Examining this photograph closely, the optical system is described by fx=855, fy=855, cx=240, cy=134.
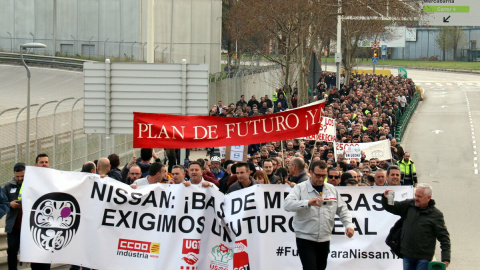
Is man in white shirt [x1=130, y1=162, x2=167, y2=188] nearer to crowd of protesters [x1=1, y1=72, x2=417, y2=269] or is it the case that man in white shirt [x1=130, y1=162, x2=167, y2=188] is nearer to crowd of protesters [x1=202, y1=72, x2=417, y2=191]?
crowd of protesters [x1=1, y1=72, x2=417, y2=269]

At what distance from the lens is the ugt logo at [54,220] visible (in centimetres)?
1024

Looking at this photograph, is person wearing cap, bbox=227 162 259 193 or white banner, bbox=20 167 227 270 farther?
person wearing cap, bbox=227 162 259 193

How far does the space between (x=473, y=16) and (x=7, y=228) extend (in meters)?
43.3

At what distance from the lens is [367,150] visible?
774 inches

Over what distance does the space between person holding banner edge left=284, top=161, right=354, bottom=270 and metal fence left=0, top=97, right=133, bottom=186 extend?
8674 millimetres

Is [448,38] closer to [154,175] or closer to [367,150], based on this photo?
[367,150]

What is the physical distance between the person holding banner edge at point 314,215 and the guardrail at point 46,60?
129 feet

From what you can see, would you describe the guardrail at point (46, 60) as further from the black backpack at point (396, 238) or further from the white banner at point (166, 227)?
the black backpack at point (396, 238)

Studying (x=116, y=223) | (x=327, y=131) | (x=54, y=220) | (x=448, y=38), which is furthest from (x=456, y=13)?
(x=448, y=38)

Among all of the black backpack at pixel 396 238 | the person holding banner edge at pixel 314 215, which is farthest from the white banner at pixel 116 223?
the black backpack at pixel 396 238

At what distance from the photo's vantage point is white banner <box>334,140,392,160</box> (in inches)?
758

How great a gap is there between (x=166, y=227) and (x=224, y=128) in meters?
1.67

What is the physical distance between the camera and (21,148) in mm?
17766

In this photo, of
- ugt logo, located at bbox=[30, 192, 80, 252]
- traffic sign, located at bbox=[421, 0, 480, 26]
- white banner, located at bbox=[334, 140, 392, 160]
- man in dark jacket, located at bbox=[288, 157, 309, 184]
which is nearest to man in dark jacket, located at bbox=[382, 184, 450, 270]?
man in dark jacket, located at bbox=[288, 157, 309, 184]
